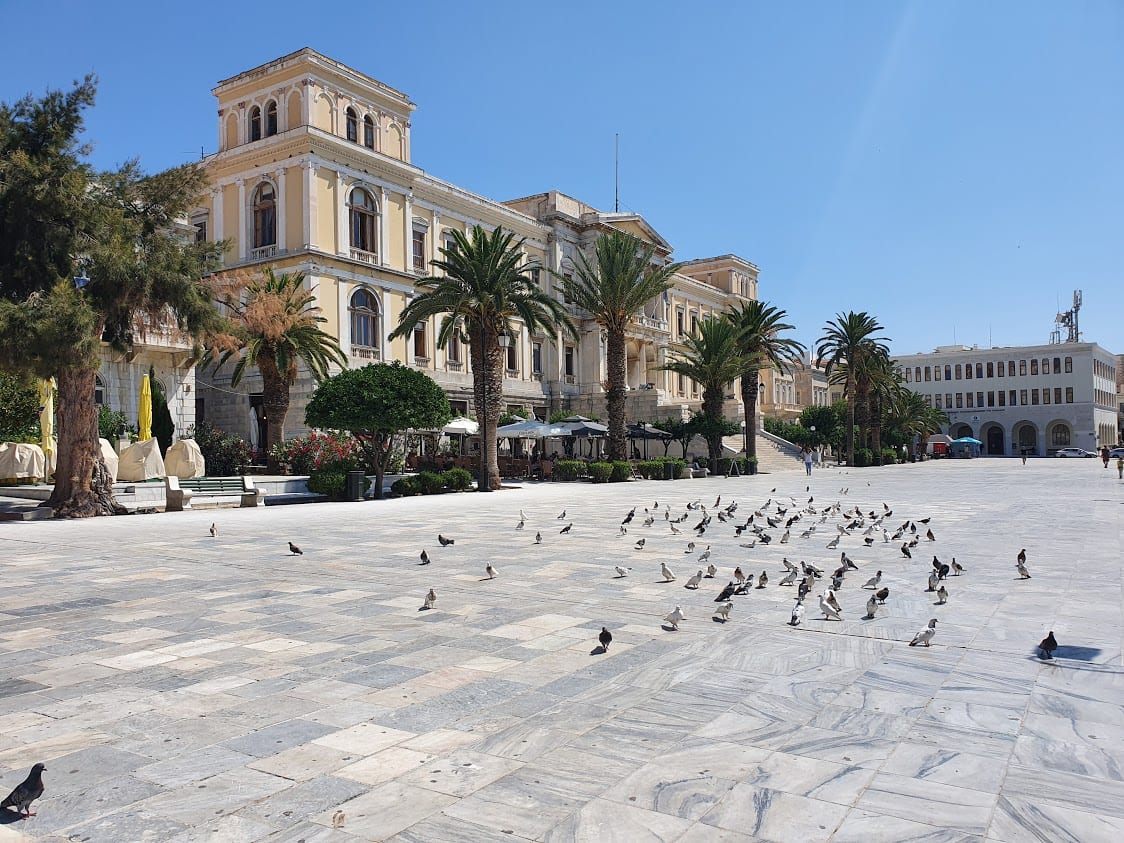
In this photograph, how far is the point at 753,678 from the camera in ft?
19.1

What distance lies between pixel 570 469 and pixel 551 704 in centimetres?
3075

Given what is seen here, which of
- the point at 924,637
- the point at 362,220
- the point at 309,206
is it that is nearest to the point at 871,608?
the point at 924,637

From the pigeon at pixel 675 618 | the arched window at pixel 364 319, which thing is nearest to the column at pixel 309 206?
the arched window at pixel 364 319

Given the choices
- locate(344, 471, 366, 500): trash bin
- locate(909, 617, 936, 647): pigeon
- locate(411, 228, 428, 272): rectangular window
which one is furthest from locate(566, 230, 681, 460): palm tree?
locate(909, 617, 936, 647): pigeon

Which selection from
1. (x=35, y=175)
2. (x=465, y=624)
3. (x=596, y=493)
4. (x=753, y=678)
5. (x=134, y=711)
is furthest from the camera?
(x=596, y=493)

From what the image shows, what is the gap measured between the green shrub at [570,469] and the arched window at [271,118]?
19.8 meters

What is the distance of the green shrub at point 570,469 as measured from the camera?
3606cm

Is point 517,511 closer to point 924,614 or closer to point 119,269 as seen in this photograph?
point 119,269

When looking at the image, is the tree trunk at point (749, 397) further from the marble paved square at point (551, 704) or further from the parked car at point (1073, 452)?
the parked car at point (1073, 452)

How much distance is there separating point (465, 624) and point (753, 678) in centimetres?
273

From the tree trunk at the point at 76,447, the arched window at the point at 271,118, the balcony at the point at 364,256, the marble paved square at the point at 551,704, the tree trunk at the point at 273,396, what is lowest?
the marble paved square at the point at 551,704

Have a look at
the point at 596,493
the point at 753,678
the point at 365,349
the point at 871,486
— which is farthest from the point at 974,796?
the point at 365,349

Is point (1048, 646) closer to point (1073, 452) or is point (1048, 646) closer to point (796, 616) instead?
point (796, 616)

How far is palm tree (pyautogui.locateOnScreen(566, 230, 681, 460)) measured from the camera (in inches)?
1425
